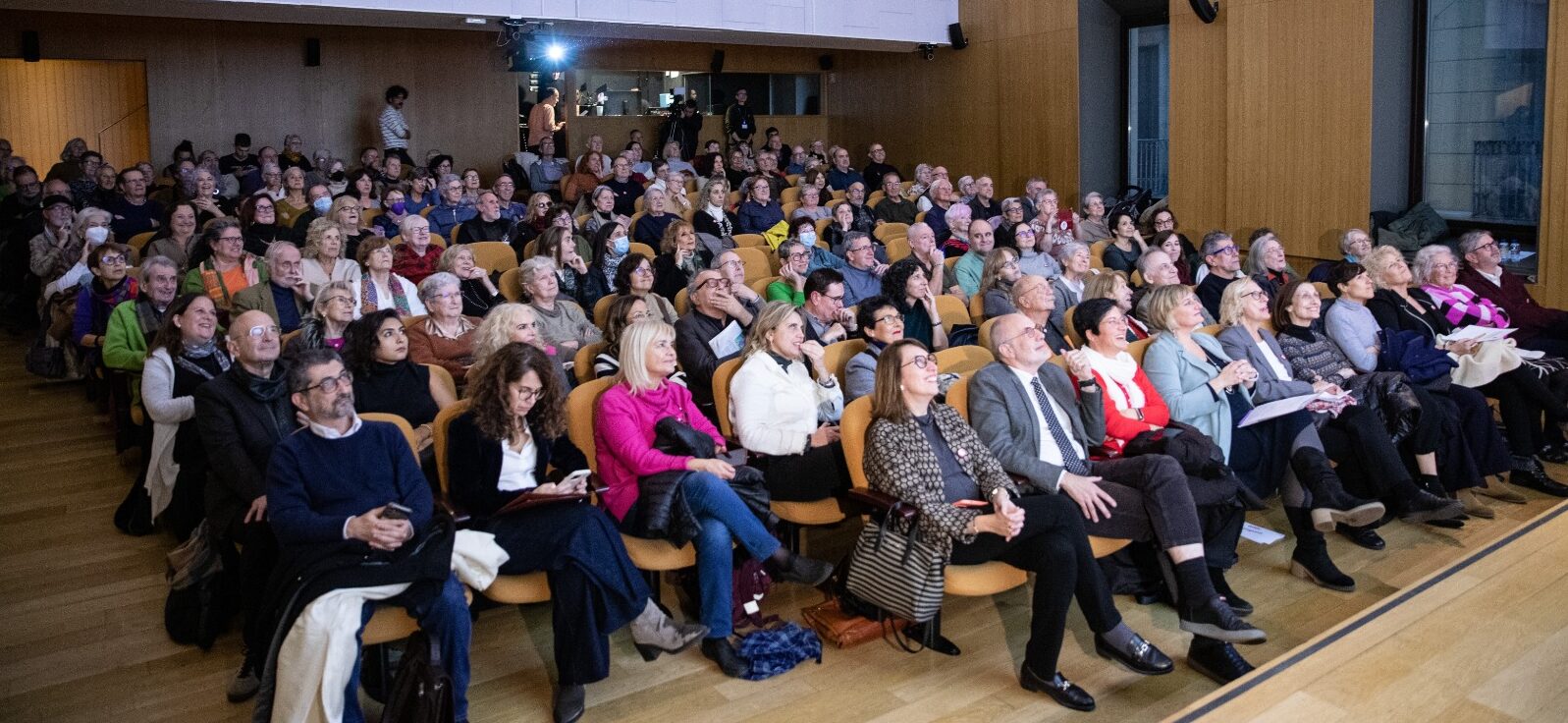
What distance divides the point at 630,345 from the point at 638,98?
9718 mm

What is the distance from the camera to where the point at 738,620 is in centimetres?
350

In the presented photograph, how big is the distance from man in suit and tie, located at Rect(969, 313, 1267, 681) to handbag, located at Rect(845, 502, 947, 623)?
1.54 ft

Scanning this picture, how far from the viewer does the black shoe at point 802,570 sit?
3.43 m

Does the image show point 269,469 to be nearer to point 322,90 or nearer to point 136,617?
point 136,617

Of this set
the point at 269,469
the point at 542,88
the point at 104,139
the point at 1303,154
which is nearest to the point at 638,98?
the point at 542,88

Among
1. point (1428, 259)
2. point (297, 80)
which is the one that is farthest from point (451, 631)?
point (297, 80)

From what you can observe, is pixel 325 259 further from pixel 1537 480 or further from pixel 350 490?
pixel 1537 480

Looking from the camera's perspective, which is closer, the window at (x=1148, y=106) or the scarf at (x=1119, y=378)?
the scarf at (x=1119, y=378)

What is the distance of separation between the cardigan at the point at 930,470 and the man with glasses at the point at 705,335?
1161mm

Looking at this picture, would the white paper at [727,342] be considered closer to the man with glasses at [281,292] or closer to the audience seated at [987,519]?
the audience seated at [987,519]

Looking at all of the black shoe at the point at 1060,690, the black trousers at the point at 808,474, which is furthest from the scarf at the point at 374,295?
the black shoe at the point at 1060,690

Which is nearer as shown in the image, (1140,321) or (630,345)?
(630,345)

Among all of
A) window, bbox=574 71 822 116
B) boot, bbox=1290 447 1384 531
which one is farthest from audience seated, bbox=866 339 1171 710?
window, bbox=574 71 822 116

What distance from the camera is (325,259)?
5.40 m
